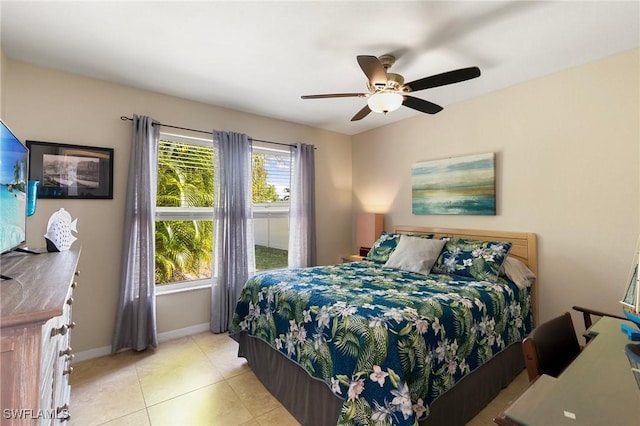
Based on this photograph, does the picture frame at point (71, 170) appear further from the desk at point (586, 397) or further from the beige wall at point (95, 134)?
the desk at point (586, 397)

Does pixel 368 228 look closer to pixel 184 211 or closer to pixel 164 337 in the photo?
pixel 184 211

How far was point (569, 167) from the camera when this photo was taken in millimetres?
2506

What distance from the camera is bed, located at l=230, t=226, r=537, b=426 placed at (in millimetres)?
1442

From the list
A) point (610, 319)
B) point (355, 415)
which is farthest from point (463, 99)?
point (355, 415)

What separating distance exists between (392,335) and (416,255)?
147cm

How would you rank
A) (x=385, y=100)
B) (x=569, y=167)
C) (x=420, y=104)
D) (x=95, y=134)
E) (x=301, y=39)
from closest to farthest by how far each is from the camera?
(x=301, y=39) < (x=385, y=100) < (x=420, y=104) < (x=569, y=167) < (x=95, y=134)

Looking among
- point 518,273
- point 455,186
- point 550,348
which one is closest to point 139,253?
point 550,348

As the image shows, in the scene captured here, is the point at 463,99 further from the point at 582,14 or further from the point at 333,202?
the point at 333,202

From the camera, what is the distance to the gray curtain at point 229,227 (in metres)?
3.28

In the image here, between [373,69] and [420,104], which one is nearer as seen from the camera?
[373,69]

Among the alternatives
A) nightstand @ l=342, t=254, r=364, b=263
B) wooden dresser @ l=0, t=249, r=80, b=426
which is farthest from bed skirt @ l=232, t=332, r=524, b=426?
nightstand @ l=342, t=254, r=364, b=263

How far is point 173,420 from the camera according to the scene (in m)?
1.87

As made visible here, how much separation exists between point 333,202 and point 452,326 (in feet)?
9.52

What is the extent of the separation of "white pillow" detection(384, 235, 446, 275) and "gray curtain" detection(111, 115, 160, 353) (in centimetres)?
242
